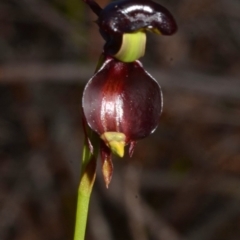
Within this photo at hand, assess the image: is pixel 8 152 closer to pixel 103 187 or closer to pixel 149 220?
A: pixel 103 187

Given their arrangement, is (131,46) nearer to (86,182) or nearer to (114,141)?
(114,141)

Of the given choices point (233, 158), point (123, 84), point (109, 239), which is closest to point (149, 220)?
point (109, 239)

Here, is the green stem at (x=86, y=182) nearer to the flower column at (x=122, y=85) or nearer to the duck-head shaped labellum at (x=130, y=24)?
the flower column at (x=122, y=85)

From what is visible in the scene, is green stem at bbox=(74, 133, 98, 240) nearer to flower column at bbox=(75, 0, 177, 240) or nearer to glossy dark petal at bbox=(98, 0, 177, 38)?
flower column at bbox=(75, 0, 177, 240)

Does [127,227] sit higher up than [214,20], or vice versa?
[214,20]

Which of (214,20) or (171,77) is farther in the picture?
(214,20)

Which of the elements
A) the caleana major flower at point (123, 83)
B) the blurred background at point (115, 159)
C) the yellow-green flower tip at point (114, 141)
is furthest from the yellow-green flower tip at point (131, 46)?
the blurred background at point (115, 159)

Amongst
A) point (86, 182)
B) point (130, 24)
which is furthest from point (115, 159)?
point (130, 24)
